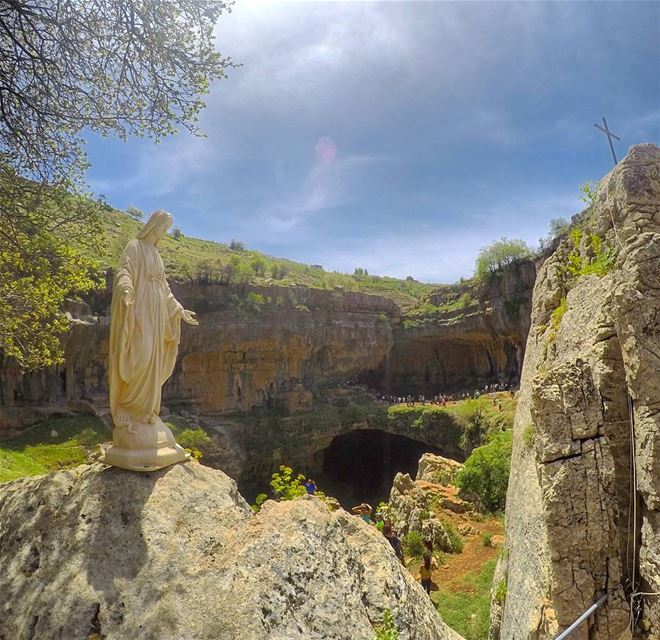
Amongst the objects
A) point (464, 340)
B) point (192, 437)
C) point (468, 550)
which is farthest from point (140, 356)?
point (464, 340)

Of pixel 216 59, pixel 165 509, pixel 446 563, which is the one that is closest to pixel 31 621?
pixel 165 509

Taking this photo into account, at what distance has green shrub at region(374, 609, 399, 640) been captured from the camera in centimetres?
303

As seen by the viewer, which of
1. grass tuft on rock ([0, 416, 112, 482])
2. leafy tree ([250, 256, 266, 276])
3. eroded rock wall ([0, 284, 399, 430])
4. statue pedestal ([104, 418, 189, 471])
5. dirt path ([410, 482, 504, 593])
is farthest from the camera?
leafy tree ([250, 256, 266, 276])

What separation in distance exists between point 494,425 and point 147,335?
1892cm

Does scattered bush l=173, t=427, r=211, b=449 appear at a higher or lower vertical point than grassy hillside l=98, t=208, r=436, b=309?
lower

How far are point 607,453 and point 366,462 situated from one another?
2701 centimetres

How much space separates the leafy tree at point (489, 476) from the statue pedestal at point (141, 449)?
10777 mm

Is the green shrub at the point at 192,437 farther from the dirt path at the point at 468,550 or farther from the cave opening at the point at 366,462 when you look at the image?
the dirt path at the point at 468,550

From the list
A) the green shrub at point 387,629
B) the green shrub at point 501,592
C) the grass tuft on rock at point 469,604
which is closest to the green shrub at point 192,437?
the grass tuft on rock at point 469,604

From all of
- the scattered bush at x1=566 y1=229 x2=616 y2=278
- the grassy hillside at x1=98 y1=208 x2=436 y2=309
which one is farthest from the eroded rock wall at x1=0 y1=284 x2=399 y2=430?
the scattered bush at x1=566 y1=229 x2=616 y2=278

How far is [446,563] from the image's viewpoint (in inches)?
393

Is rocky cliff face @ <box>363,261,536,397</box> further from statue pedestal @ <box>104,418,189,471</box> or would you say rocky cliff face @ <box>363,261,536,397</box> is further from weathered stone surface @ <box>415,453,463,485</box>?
statue pedestal @ <box>104,418,189,471</box>

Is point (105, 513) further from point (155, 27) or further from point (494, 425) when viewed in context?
point (494, 425)

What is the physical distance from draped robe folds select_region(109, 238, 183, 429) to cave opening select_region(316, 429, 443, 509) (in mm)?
23673
